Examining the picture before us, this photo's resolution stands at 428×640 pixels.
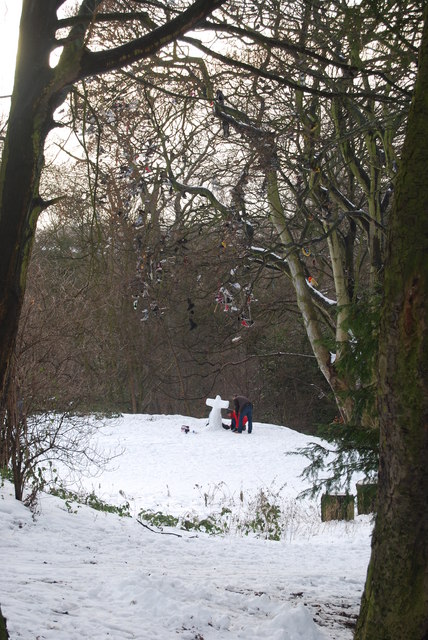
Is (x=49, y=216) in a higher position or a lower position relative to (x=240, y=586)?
higher

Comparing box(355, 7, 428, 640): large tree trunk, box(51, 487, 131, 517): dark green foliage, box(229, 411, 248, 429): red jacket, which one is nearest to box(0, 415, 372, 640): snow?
box(51, 487, 131, 517): dark green foliage

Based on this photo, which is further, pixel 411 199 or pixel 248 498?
pixel 248 498

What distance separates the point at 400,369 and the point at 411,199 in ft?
2.37

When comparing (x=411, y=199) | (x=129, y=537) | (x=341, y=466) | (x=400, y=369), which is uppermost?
(x=411, y=199)

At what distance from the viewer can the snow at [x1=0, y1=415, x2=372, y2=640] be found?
367cm

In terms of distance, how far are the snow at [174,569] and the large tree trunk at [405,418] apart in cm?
107

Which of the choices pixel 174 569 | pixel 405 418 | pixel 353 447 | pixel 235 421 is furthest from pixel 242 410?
pixel 405 418

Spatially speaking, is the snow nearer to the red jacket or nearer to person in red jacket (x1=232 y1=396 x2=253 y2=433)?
person in red jacket (x1=232 y1=396 x2=253 y2=433)

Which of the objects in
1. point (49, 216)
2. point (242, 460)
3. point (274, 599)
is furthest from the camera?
point (49, 216)

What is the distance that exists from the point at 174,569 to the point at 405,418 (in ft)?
11.3

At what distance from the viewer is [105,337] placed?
19.6 metres

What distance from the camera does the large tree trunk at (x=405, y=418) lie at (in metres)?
2.71

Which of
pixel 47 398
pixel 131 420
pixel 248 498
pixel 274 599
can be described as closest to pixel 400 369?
pixel 274 599

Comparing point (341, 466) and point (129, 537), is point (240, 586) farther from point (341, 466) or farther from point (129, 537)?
point (129, 537)
